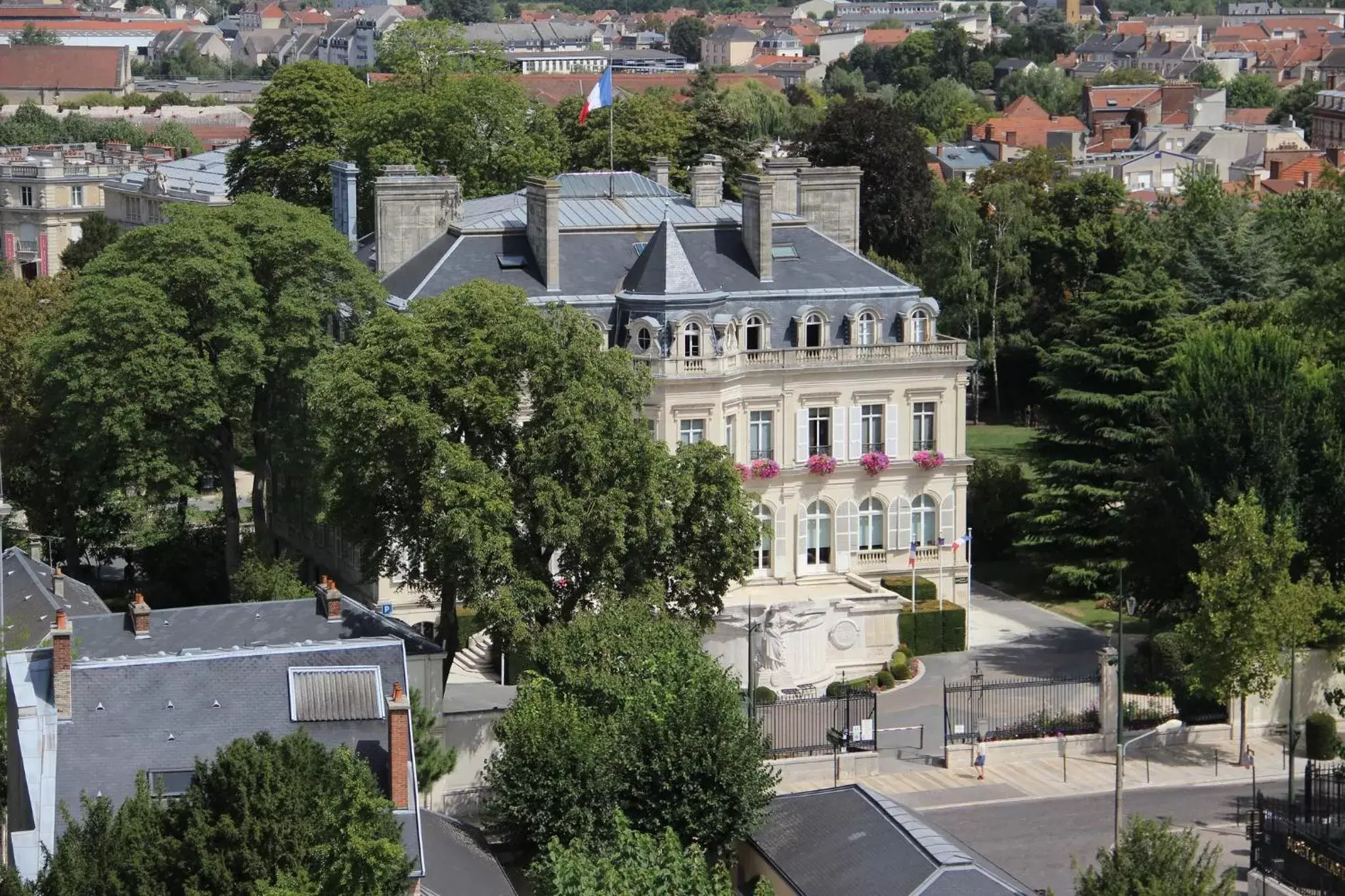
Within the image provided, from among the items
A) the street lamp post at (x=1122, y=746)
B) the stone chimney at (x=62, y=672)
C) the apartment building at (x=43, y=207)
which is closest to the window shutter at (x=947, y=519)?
the street lamp post at (x=1122, y=746)

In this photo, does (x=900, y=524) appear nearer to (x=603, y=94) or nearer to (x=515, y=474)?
(x=515, y=474)

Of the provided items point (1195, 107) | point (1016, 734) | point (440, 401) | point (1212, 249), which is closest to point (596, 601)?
Result: point (440, 401)

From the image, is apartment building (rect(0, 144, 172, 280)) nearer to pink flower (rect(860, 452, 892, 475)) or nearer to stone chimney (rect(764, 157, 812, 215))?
stone chimney (rect(764, 157, 812, 215))

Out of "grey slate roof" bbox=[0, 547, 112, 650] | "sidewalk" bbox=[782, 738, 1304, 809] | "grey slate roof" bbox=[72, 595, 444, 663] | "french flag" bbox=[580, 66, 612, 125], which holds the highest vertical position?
"french flag" bbox=[580, 66, 612, 125]

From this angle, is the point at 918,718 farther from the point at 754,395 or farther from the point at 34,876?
the point at 34,876

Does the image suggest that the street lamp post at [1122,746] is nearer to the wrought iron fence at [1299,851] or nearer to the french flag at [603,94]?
the wrought iron fence at [1299,851]

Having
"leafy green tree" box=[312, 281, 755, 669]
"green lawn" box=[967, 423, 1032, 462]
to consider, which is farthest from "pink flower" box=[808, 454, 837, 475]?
"green lawn" box=[967, 423, 1032, 462]

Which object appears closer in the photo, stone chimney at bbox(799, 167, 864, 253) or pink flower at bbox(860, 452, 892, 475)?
pink flower at bbox(860, 452, 892, 475)

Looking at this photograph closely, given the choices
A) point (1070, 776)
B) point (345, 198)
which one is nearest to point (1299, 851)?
point (1070, 776)
